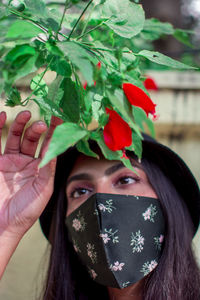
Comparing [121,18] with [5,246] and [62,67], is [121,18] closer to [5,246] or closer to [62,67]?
[62,67]

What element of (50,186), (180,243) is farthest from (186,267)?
(50,186)

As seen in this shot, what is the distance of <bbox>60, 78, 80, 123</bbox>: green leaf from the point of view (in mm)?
813

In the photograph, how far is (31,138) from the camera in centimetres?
130

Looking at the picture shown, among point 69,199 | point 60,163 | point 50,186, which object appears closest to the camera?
point 50,186

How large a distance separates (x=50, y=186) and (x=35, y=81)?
0.48m

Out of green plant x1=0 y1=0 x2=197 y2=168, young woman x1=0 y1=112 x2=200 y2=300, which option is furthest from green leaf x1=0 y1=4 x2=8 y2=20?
young woman x1=0 y1=112 x2=200 y2=300

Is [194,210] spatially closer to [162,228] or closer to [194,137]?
[162,228]

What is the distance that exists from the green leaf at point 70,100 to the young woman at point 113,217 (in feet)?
1.09

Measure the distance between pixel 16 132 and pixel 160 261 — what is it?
67cm

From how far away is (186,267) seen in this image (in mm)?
1472

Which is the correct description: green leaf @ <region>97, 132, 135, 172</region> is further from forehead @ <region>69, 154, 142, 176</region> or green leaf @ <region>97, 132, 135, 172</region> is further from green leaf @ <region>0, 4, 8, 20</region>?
forehead @ <region>69, 154, 142, 176</region>

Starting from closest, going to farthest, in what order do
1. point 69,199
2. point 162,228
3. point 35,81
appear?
point 35,81 → point 162,228 → point 69,199

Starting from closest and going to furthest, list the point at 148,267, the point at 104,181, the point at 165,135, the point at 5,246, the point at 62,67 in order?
the point at 62,67 → the point at 5,246 → the point at 148,267 → the point at 104,181 → the point at 165,135

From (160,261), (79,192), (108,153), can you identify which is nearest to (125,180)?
(79,192)
